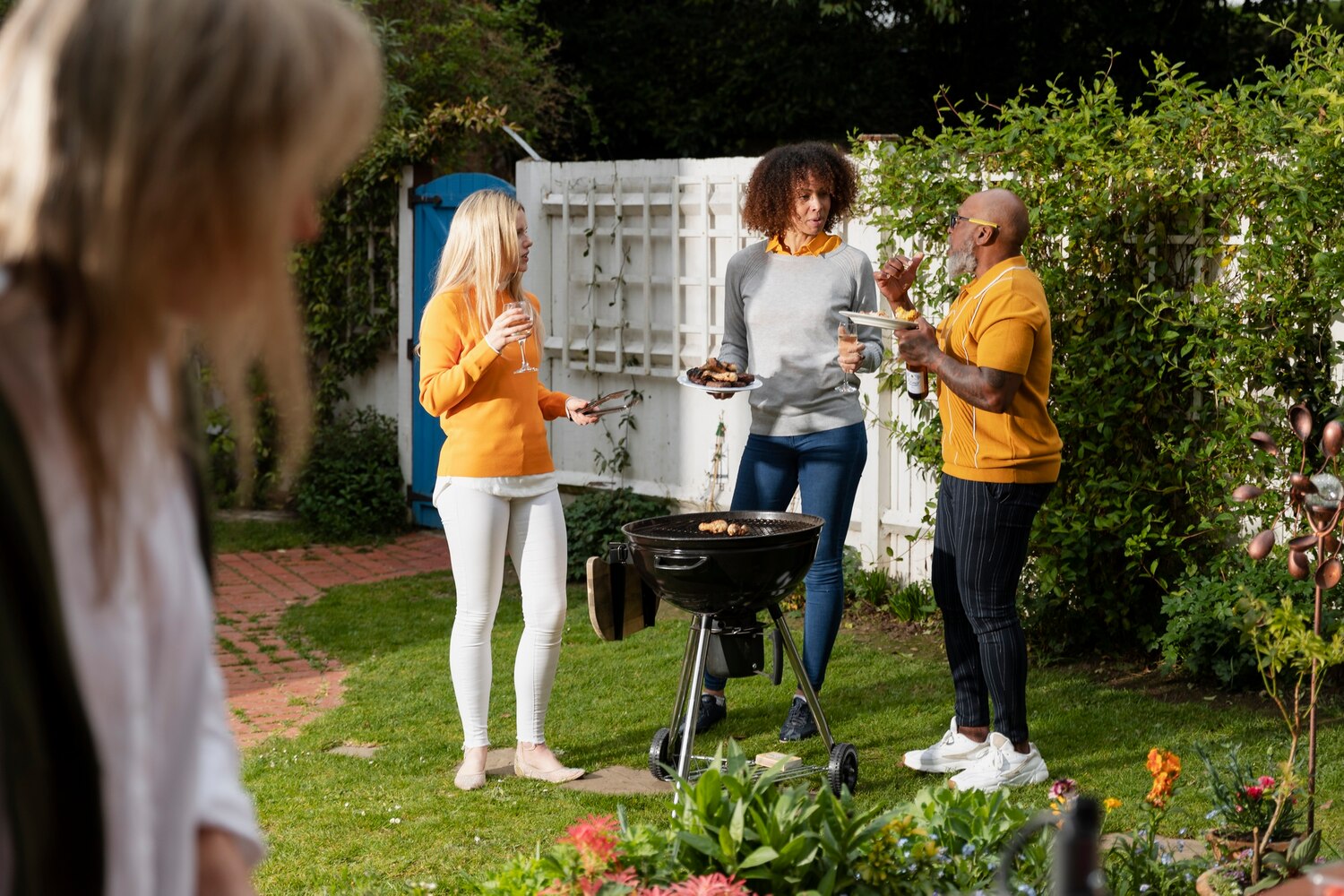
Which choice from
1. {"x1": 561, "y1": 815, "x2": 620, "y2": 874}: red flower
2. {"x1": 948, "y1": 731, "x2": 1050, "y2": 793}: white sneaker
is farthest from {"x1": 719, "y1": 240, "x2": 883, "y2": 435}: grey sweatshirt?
{"x1": 561, "y1": 815, "x2": 620, "y2": 874}: red flower

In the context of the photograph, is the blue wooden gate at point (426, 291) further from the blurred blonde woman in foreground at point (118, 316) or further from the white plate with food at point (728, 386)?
the blurred blonde woman in foreground at point (118, 316)

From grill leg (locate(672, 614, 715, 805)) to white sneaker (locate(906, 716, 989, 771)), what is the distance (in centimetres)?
85

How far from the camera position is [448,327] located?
187 inches

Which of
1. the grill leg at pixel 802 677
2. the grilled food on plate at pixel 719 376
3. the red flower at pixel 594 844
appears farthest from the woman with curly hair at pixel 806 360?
the red flower at pixel 594 844

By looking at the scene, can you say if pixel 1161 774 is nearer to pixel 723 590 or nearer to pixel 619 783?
pixel 723 590

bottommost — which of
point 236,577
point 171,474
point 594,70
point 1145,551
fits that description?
point 236,577

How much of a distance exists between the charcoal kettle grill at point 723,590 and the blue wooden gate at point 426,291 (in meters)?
4.72

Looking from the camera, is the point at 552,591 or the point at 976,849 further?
the point at 552,591

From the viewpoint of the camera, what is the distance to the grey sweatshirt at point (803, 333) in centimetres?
533

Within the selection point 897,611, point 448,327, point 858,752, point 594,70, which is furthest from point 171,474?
point 594,70

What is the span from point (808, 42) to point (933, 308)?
8798 millimetres

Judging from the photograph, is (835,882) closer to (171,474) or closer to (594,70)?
(171,474)

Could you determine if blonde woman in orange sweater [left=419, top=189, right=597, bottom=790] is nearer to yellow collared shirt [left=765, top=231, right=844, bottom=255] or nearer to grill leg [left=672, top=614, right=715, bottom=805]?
grill leg [left=672, top=614, right=715, bottom=805]

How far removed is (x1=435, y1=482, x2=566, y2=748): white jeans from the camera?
4797mm
